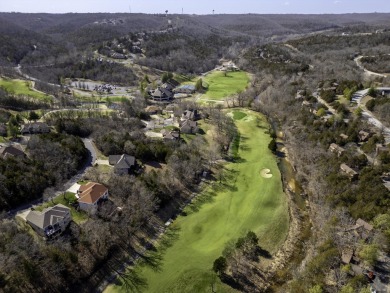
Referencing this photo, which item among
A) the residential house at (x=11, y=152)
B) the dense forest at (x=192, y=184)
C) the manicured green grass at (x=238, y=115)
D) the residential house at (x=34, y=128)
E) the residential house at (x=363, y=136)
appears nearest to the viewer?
the dense forest at (x=192, y=184)

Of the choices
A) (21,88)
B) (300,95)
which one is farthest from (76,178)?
(21,88)

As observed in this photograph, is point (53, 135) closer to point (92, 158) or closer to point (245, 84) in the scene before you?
point (92, 158)

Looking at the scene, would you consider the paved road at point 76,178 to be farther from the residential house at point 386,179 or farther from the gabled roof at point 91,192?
the residential house at point 386,179

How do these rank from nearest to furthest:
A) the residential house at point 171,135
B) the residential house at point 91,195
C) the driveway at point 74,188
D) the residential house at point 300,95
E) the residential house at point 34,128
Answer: the residential house at point 91,195 → the driveway at point 74,188 → the residential house at point 34,128 → the residential house at point 171,135 → the residential house at point 300,95

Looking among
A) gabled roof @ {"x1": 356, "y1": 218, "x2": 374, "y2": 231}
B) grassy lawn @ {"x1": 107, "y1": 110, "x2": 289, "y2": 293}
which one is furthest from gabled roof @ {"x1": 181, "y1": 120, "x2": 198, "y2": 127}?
gabled roof @ {"x1": 356, "y1": 218, "x2": 374, "y2": 231}

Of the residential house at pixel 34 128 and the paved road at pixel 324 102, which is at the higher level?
the residential house at pixel 34 128

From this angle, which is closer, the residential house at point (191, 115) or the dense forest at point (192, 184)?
the dense forest at point (192, 184)

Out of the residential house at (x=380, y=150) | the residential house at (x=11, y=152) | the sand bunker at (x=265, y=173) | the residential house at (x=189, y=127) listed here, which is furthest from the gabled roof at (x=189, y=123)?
the residential house at (x=380, y=150)
